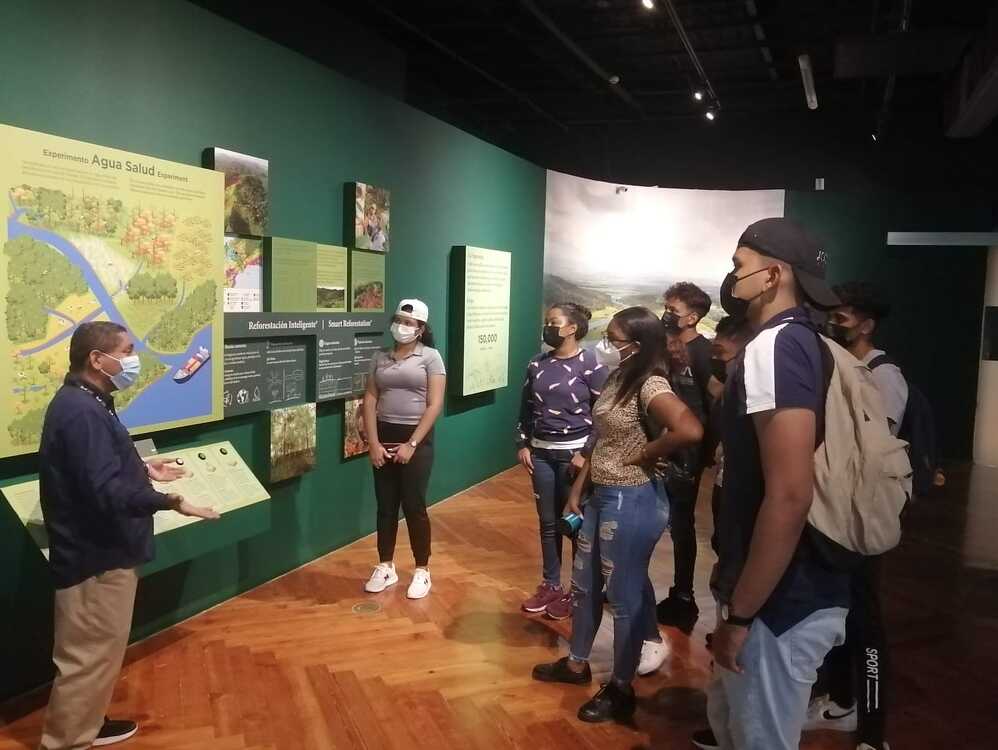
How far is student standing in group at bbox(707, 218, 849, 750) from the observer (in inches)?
65.9

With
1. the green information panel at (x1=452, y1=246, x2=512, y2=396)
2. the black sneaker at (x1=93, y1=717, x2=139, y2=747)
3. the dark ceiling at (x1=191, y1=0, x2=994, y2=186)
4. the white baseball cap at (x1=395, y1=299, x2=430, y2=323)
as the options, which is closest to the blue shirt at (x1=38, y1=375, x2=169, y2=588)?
the black sneaker at (x1=93, y1=717, x2=139, y2=747)

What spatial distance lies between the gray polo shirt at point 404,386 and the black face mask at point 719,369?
1.45 m

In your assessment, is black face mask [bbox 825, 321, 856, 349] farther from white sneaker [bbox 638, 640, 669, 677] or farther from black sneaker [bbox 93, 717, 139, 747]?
black sneaker [bbox 93, 717, 139, 747]

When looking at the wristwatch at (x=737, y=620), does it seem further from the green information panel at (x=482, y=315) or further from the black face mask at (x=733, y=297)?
the green information panel at (x=482, y=315)

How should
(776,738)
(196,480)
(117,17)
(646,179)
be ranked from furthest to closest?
(646,179) → (196,480) → (117,17) → (776,738)

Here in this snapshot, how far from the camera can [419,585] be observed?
4449 mm

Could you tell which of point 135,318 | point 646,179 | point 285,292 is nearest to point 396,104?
point 285,292

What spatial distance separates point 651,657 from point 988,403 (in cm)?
756

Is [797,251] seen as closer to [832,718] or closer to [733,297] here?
[733,297]

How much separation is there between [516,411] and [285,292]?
12.9 ft

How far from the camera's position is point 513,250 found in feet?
25.3

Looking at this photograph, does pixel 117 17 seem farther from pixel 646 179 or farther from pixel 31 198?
pixel 646 179

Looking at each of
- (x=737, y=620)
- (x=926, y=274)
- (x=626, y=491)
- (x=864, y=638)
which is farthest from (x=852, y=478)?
(x=926, y=274)

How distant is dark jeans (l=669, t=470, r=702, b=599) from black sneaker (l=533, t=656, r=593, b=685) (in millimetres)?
908
